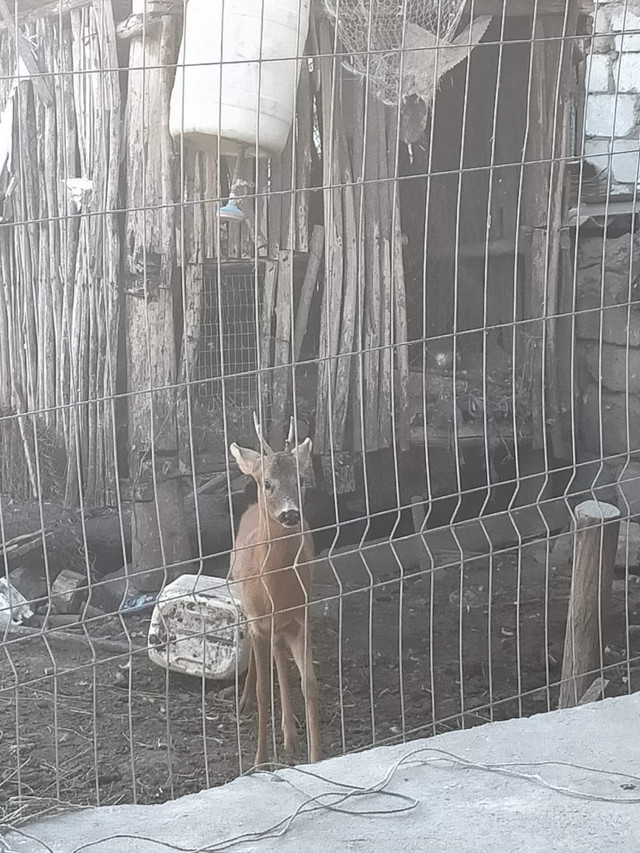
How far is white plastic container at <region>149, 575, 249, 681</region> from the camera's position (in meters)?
5.45

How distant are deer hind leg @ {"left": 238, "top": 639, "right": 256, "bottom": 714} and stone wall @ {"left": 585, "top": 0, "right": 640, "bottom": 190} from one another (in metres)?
4.55

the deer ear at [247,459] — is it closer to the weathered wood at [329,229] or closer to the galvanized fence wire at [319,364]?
the galvanized fence wire at [319,364]

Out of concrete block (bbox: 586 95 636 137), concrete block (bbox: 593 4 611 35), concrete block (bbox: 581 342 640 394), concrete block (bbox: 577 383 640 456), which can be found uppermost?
concrete block (bbox: 593 4 611 35)

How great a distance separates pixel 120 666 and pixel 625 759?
340cm

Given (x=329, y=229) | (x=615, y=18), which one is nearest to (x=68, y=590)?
(x=329, y=229)

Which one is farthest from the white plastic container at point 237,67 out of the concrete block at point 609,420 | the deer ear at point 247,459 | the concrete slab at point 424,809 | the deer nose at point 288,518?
the concrete slab at point 424,809

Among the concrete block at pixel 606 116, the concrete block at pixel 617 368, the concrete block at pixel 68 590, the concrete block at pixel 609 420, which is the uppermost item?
the concrete block at pixel 606 116

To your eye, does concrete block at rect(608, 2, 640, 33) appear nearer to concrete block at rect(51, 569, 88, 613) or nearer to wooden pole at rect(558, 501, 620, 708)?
wooden pole at rect(558, 501, 620, 708)

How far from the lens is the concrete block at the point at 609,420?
26.3ft

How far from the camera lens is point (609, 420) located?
8289 millimetres

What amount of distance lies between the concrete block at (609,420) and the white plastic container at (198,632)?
3.57 metres

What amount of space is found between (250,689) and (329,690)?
0.44 meters

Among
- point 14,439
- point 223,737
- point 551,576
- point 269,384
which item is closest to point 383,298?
point 269,384

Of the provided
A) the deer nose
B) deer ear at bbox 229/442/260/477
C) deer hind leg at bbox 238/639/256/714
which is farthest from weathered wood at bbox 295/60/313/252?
deer hind leg at bbox 238/639/256/714
